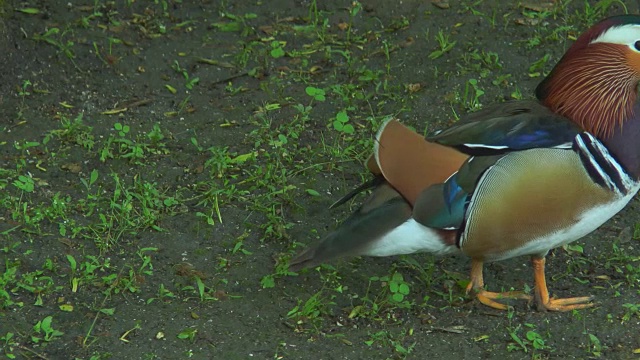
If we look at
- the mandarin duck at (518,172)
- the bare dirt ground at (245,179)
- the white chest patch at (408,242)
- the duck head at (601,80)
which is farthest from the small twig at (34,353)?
the duck head at (601,80)

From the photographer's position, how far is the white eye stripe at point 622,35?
3574 millimetres

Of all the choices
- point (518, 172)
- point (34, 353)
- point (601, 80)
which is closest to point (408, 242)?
point (518, 172)

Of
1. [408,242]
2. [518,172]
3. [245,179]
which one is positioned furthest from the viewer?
[245,179]

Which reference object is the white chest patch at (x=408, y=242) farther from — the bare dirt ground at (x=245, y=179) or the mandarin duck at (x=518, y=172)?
the bare dirt ground at (x=245, y=179)

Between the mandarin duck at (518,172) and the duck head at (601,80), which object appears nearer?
the mandarin duck at (518,172)

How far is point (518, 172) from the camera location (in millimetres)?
3443

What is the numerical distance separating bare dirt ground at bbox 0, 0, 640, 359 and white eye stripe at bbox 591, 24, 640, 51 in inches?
34.6

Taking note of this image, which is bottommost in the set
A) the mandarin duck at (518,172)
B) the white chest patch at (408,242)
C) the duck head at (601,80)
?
the white chest patch at (408,242)

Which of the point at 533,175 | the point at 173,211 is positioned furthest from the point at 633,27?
the point at 173,211

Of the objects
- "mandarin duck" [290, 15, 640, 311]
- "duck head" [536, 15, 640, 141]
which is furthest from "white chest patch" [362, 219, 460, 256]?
"duck head" [536, 15, 640, 141]

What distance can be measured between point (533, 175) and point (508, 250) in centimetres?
30

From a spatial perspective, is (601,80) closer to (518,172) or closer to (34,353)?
(518,172)

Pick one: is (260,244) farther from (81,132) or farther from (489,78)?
(489,78)

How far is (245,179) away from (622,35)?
5.54 ft
